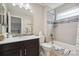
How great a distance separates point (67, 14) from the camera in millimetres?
1586

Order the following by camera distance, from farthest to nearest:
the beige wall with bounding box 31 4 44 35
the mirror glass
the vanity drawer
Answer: the beige wall with bounding box 31 4 44 35, the mirror glass, the vanity drawer

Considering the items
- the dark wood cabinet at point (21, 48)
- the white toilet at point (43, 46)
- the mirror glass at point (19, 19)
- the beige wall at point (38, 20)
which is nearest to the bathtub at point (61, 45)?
the white toilet at point (43, 46)

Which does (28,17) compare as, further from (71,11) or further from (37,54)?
(71,11)

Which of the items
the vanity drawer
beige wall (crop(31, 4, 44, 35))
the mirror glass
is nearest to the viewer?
the vanity drawer

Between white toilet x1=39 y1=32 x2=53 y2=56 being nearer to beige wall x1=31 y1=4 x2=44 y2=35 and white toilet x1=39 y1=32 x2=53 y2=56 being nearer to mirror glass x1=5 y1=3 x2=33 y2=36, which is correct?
beige wall x1=31 y1=4 x2=44 y2=35

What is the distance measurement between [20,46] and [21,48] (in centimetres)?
5

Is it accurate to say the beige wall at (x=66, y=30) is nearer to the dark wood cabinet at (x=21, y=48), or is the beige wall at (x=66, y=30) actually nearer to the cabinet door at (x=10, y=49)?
the dark wood cabinet at (x=21, y=48)

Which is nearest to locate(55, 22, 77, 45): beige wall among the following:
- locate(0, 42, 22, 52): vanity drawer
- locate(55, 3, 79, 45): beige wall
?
locate(55, 3, 79, 45): beige wall

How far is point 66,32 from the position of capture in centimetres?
157

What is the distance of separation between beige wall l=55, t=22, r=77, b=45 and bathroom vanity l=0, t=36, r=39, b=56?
47 cm

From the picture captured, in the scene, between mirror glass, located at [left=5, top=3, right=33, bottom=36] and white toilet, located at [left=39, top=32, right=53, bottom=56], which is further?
white toilet, located at [left=39, top=32, right=53, bottom=56]

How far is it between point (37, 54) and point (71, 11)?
1.12 m

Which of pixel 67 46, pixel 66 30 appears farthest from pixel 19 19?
pixel 67 46

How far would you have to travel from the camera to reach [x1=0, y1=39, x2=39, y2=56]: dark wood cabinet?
47.8 inches
